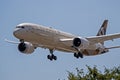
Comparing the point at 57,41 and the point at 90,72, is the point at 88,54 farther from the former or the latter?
the point at 90,72

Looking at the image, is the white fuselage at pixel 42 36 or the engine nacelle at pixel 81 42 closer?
the white fuselage at pixel 42 36

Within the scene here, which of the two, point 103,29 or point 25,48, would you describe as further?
point 103,29

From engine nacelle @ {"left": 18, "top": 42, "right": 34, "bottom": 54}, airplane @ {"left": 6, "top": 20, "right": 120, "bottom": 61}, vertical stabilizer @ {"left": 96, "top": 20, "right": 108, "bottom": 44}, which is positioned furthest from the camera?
vertical stabilizer @ {"left": 96, "top": 20, "right": 108, "bottom": 44}

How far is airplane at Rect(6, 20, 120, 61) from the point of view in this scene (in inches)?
2446

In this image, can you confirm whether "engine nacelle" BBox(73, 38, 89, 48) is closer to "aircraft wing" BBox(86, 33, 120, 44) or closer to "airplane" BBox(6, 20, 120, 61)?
"airplane" BBox(6, 20, 120, 61)

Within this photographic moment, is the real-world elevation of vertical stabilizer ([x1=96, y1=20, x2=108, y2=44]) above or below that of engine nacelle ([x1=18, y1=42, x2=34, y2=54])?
above

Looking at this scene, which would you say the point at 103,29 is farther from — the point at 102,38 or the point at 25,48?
the point at 25,48

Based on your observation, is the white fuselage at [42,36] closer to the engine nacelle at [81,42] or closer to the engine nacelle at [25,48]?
the engine nacelle at [25,48]

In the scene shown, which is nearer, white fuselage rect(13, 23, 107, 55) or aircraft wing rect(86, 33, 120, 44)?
white fuselage rect(13, 23, 107, 55)

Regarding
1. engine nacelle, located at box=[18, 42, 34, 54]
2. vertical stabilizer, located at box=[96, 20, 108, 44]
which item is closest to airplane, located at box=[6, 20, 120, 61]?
engine nacelle, located at box=[18, 42, 34, 54]

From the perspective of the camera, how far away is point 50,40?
6397cm

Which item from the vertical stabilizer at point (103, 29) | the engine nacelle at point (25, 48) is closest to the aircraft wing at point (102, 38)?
the engine nacelle at point (25, 48)

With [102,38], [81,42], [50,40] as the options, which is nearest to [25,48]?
[50,40]

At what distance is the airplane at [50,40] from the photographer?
204 feet
